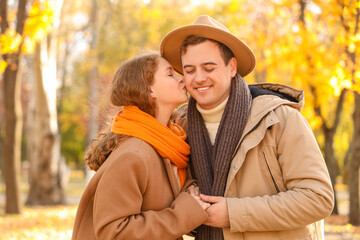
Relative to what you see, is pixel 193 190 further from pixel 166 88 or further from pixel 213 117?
pixel 166 88

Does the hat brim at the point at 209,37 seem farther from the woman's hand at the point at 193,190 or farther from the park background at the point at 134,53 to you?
the woman's hand at the point at 193,190

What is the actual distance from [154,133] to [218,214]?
0.67 m

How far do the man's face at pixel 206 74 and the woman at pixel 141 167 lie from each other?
4.3 inches

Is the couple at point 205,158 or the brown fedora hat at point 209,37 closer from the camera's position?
the couple at point 205,158

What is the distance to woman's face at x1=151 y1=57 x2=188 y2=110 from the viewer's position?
333cm

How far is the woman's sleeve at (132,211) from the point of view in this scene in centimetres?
276

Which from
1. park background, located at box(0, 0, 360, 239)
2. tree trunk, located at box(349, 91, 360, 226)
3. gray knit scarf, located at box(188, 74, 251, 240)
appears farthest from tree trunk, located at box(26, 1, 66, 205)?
gray knit scarf, located at box(188, 74, 251, 240)

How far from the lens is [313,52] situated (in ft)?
36.4

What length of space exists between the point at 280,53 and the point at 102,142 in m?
10.3

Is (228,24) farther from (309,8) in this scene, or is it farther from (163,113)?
(163,113)

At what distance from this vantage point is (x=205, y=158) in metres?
3.25

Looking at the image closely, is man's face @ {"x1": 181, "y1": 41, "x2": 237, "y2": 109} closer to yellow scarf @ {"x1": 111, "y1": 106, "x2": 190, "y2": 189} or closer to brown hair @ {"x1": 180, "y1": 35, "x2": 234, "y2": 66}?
brown hair @ {"x1": 180, "y1": 35, "x2": 234, "y2": 66}

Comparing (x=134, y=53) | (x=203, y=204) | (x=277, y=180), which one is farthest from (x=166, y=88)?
(x=134, y=53)

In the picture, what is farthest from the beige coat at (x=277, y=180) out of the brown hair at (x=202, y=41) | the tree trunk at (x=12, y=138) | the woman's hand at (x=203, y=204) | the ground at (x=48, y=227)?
the tree trunk at (x=12, y=138)
